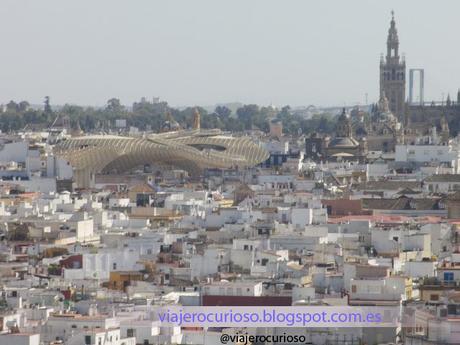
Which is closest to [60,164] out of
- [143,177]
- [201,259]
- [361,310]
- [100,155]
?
[143,177]

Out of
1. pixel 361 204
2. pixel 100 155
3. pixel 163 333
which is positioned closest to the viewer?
pixel 163 333

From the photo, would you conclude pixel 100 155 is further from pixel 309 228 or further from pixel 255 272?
pixel 255 272

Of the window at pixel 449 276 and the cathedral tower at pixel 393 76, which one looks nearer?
the window at pixel 449 276

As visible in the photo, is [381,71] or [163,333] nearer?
[163,333]

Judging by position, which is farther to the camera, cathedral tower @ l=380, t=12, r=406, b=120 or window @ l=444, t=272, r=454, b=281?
cathedral tower @ l=380, t=12, r=406, b=120

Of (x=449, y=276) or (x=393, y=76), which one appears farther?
(x=393, y=76)

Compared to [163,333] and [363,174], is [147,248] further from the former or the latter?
[363,174]

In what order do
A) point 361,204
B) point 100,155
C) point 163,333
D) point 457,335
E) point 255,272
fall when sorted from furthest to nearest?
point 100,155, point 361,204, point 255,272, point 163,333, point 457,335
